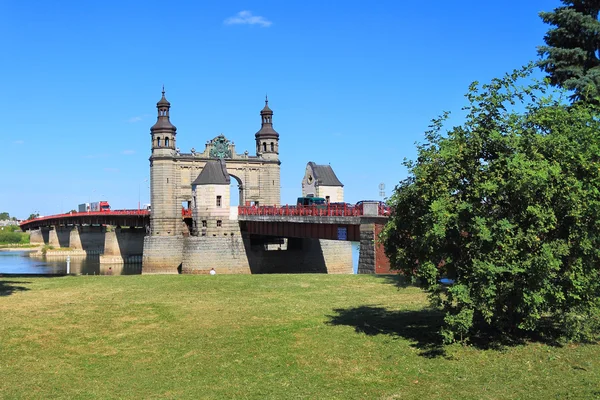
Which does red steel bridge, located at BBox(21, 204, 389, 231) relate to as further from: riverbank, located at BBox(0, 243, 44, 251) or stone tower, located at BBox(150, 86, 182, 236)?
riverbank, located at BBox(0, 243, 44, 251)

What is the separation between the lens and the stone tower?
71.8 meters

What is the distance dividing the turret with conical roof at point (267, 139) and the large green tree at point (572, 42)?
48.9 metres

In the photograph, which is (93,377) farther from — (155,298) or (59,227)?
Result: (59,227)

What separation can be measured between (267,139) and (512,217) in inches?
2458

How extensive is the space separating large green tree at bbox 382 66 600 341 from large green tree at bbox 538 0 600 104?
12.6 m

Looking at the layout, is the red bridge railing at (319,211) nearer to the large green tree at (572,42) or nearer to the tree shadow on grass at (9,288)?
the large green tree at (572,42)

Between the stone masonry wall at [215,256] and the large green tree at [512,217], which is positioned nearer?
the large green tree at [512,217]

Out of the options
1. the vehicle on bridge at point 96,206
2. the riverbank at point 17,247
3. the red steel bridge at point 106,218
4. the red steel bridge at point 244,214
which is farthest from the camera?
the riverbank at point 17,247

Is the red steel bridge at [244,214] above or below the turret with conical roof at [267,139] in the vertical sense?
below

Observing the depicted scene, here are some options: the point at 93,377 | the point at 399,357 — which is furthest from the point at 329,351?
the point at 93,377

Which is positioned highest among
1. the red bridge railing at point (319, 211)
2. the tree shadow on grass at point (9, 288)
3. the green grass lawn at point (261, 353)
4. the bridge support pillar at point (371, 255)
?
the red bridge railing at point (319, 211)

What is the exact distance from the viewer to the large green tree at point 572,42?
2798 cm

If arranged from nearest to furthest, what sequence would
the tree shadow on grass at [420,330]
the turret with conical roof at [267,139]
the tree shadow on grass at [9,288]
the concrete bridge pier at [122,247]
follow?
the tree shadow on grass at [420,330] < the tree shadow on grass at [9,288] < the turret with conical roof at [267,139] < the concrete bridge pier at [122,247]

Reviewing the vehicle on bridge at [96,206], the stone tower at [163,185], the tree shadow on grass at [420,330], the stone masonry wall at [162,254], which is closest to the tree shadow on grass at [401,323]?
the tree shadow on grass at [420,330]
